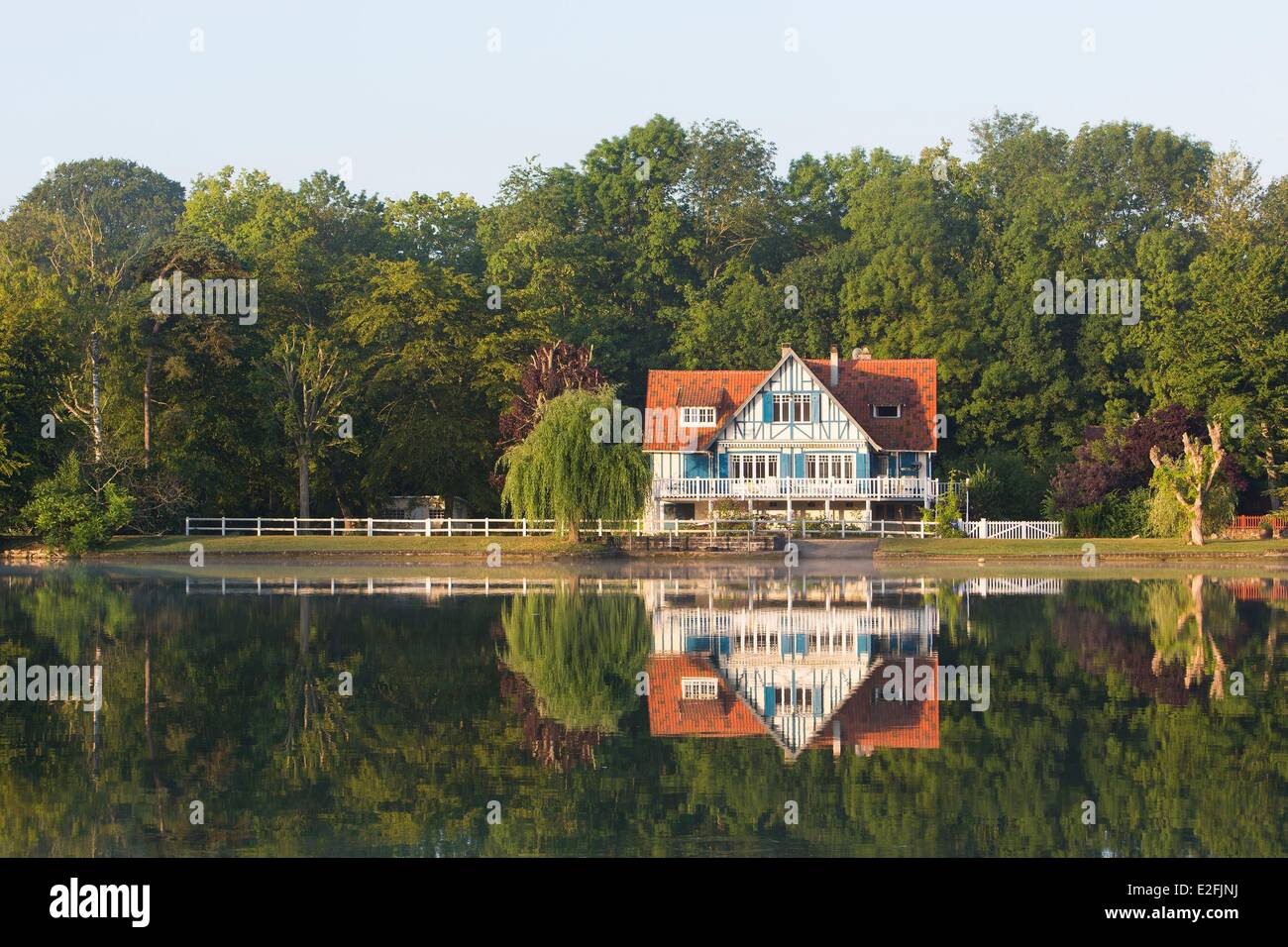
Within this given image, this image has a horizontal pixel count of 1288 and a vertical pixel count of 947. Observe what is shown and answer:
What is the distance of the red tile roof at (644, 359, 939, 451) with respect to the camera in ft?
208

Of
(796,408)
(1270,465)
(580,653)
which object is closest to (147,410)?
(796,408)

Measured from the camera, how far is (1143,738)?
1775cm

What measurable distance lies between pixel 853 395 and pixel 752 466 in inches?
202

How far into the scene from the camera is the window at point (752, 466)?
62.9 metres

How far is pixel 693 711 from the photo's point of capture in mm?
20297

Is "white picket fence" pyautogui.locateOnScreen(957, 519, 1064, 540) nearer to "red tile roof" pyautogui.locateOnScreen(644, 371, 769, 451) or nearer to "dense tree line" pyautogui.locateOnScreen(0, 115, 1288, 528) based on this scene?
"dense tree line" pyautogui.locateOnScreen(0, 115, 1288, 528)

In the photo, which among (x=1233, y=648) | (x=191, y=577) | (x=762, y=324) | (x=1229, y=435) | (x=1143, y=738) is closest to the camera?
(x=1143, y=738)

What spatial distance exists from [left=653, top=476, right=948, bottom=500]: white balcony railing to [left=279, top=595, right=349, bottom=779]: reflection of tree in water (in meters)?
37.0

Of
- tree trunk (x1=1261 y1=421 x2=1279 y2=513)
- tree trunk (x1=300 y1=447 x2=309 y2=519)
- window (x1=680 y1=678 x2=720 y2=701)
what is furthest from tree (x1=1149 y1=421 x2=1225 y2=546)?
window (x1=680 y1=678 x2=720 y2=701)

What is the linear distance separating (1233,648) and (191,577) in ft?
97.6

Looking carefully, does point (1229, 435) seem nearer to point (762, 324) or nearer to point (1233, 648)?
point (762, 324)

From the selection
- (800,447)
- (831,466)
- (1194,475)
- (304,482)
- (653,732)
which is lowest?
(653,732)

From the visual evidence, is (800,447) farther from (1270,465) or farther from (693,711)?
(693,711)
